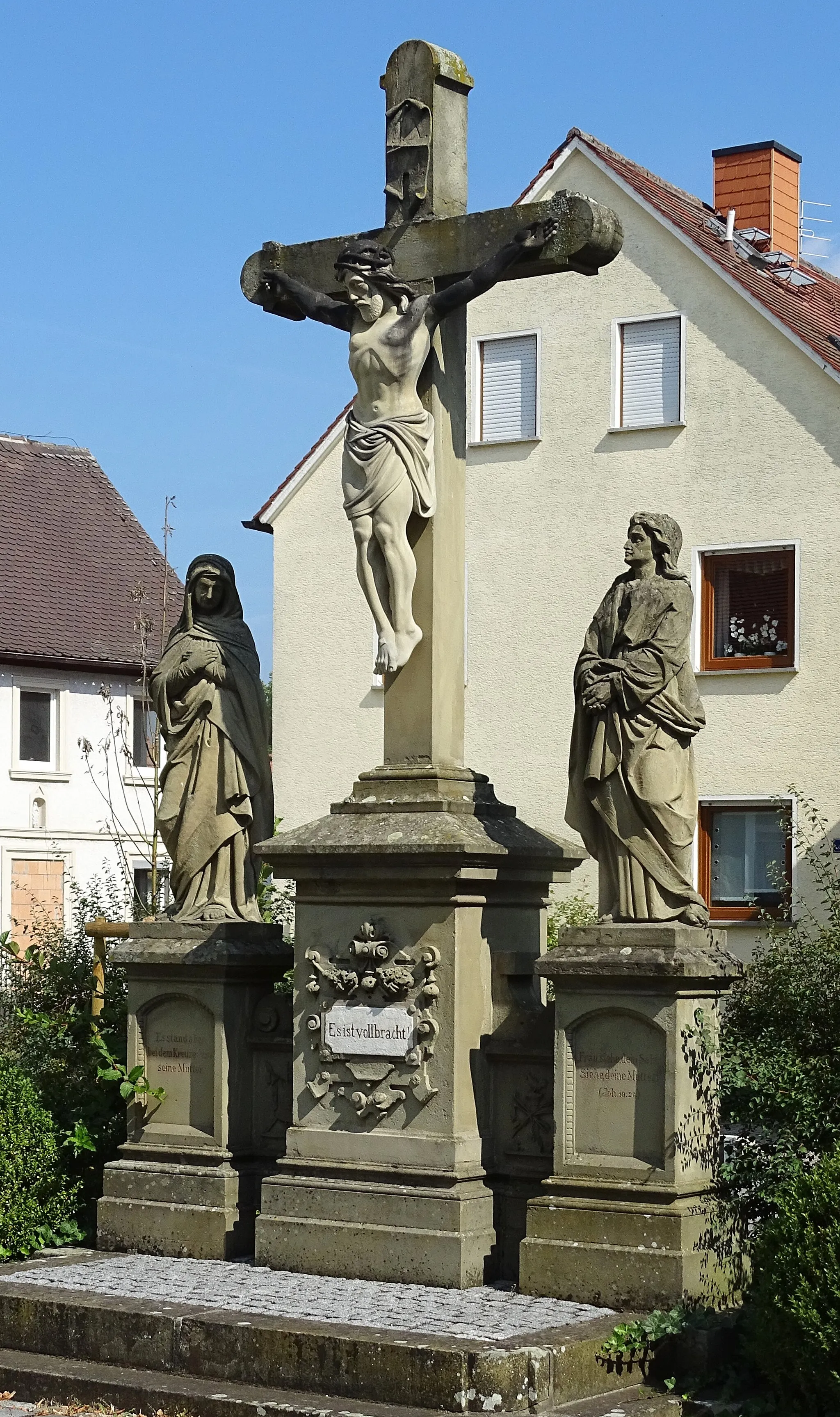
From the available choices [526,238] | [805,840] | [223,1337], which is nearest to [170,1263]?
[223,1337]

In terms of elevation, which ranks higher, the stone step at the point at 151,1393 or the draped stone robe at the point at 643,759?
the draped stone robe at the point at 643,759

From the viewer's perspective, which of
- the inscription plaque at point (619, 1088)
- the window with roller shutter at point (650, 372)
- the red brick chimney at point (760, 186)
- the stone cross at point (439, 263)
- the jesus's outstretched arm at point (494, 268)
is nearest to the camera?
the inscription plaque at point (619, 1088)

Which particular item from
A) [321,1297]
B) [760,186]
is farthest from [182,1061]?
[760,186]

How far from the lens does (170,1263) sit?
9.36 metres

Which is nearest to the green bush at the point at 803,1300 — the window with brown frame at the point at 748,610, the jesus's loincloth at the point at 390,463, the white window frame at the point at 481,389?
the jesus's loincloth at the point at 390,463

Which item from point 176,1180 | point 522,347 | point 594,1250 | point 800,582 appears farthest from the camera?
point 522,347

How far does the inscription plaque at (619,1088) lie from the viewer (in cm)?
833

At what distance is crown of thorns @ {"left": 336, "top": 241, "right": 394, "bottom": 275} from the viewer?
30.3 ft

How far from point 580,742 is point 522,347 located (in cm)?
1502

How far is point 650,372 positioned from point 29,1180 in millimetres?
14663

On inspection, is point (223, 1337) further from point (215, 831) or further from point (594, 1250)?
point (215, 831)

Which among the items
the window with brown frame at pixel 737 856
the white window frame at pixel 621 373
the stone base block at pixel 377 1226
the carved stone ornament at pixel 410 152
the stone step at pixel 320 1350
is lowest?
the stone step at pixel 320 1350

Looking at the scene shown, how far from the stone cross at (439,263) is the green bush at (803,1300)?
8.58 ft

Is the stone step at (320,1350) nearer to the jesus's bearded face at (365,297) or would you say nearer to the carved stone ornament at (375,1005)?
the carved stone ornament at (375,1005)
